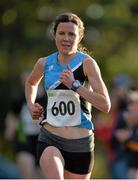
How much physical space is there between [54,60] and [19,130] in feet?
17.9

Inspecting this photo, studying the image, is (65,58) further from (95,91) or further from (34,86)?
(34,86)

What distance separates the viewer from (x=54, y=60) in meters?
7.88

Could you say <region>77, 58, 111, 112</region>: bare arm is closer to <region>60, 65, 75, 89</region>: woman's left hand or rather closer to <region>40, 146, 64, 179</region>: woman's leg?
<region>60, 65, 75, 89</region>: woman's left hand

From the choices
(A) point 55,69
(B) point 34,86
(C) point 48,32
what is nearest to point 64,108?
(A) point 55,69

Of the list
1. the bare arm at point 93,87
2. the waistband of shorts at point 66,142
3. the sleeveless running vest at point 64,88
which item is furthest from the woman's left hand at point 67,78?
the waistband of shorts at point 66,142

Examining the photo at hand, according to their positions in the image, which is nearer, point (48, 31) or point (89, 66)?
point (89, 66)

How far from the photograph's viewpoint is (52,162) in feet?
24.8

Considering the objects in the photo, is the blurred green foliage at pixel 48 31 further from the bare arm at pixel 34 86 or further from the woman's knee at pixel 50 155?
the woman's knee at pixel 50 155

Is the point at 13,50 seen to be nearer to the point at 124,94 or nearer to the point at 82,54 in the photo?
the point at 124,94

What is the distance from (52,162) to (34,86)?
971mm

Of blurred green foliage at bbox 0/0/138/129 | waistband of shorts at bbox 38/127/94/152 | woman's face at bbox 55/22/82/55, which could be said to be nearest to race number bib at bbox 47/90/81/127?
waistband of shorts at bbox 38/127/94/152

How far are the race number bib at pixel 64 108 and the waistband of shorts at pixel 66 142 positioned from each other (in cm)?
10

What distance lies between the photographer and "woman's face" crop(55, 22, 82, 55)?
7.71 meters

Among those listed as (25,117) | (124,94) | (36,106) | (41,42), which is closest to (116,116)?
(124,94)
